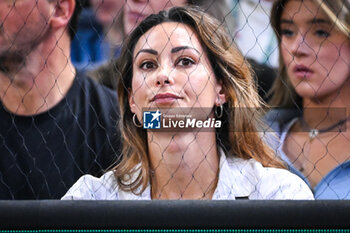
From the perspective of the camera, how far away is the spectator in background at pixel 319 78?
188cm

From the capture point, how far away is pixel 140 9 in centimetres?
201

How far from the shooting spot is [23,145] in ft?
6.32

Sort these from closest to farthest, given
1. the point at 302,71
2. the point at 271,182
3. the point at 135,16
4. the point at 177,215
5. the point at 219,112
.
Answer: the point at 177,215
the point at 271,182
the point at 219,112
the point at 302,71
the point at 135,16

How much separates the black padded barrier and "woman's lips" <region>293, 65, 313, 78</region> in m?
0.45

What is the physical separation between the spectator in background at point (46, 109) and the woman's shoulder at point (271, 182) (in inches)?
13.6

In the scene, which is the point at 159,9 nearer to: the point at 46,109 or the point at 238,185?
the point at 46,109

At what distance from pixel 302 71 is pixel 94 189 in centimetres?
59

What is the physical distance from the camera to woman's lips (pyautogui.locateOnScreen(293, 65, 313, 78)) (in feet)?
6.24

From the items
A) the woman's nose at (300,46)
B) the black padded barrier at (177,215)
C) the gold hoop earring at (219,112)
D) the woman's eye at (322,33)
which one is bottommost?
the black padded barrier at (177,215)

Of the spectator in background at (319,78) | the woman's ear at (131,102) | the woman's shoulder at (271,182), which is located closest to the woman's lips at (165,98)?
the woman's ear at (131,102)

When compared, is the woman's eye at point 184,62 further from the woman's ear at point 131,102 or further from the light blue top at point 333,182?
the light blue top at point 333,182

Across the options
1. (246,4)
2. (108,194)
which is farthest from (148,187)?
(246,4)

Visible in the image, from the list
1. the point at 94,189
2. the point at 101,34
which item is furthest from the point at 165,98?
the point at 101,34

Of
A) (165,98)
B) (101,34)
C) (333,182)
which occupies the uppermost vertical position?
(165,98)
